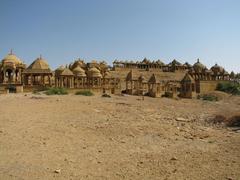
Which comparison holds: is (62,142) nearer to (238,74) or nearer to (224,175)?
(224,175)

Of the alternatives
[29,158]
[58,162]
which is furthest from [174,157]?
[29,158]

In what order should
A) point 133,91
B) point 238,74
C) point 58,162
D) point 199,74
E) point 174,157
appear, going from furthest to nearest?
1. point 238,74
2. point 199,74
3. point 133,91
4. point 174,157
5. point 58,162

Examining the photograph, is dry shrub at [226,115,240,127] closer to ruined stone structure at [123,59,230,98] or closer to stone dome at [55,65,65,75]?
ruined stone structure at [123,59,230,98]

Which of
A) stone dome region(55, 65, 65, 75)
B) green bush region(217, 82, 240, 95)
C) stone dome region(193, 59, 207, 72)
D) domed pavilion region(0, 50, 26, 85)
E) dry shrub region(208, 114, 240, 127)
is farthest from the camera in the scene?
stone dome region(193, 59, 207, 72)

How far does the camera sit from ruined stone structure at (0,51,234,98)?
3716cm

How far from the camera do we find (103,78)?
1857 inches

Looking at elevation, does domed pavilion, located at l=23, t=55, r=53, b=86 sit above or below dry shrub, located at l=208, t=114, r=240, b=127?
above

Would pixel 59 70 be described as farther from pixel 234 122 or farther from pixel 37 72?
pixel 234 122

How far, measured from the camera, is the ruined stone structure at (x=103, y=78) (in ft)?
122

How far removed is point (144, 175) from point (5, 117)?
915cm

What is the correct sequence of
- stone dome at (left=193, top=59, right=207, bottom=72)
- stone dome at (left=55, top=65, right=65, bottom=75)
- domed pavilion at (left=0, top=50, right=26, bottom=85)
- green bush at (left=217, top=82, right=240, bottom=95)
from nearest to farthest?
1. domed pavilion at (left=0, top=50, right=26, bottom=85)
2. stone dome at (left=55, top=65, right=65, bottom=75)
3. green bush at (left=217, top=82, right=240, bottom=95)
4. stone dome at (left=193, top=59, right=207, bottom=72)

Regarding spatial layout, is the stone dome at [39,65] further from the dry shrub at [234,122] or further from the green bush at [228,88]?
the green bush at [228,88]

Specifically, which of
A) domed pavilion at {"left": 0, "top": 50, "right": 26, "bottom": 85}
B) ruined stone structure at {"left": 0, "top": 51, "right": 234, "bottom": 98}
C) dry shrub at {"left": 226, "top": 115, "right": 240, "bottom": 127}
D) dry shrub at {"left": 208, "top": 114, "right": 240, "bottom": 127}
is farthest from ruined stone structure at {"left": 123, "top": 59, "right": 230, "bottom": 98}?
dry shrub at {"left": 226, "top": 115, "right": 240, "bottom": 127}

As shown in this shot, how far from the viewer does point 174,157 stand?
8.63 meters
